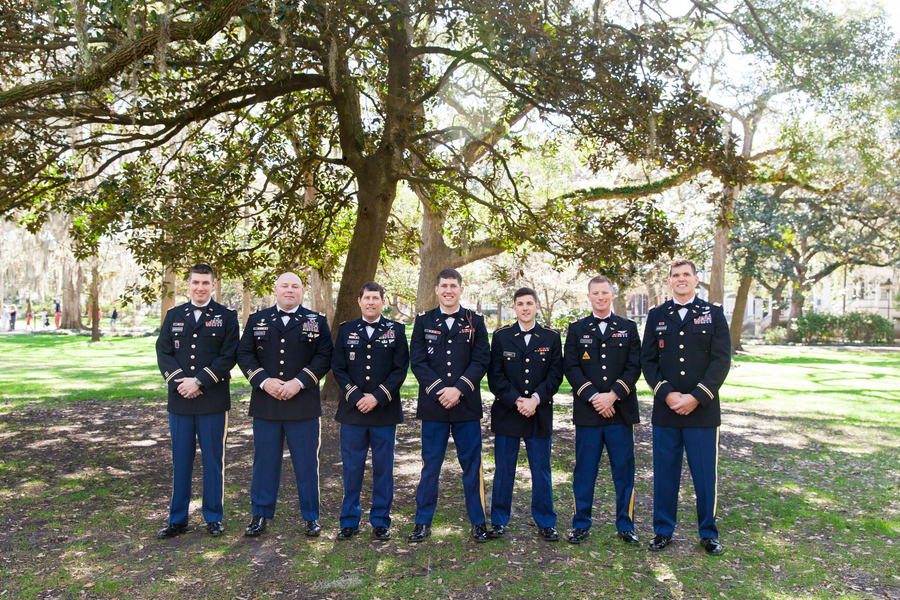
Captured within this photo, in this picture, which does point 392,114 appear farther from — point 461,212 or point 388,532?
point 388,532

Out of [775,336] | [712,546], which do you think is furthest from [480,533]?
[775,336]

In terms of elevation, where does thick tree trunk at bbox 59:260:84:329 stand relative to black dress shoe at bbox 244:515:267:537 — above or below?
above

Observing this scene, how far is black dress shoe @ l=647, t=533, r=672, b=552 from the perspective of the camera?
4.59 meters

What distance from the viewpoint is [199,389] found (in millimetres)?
4750

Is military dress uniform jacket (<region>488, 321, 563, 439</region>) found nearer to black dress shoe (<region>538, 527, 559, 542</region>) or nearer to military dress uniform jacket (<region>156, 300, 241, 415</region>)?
black dress shoe (<region>538, 527, 559, 542</region>)

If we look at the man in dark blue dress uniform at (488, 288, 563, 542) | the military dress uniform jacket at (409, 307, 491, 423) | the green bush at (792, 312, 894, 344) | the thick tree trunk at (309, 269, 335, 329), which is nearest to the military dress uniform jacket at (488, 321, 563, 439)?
the man in dark blue dress uniform at (488, 288, 563, 542)

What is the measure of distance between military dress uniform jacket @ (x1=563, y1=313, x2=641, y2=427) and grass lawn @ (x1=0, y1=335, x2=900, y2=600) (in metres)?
0.93

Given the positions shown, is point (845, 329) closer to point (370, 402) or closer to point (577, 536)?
point (577, 536)

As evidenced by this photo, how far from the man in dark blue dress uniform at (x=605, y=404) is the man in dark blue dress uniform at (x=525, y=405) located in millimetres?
185

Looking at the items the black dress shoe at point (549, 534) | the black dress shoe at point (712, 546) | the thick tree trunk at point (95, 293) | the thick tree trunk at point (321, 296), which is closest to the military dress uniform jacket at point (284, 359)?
the black dress shoe at point (549, 534)

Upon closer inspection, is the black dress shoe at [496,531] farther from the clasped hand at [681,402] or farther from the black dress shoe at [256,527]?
the black dress shoe at [256,527]

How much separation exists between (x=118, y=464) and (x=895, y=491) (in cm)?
786

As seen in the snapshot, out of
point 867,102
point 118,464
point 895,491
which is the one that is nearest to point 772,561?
point 895,491

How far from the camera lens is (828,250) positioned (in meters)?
25.9
